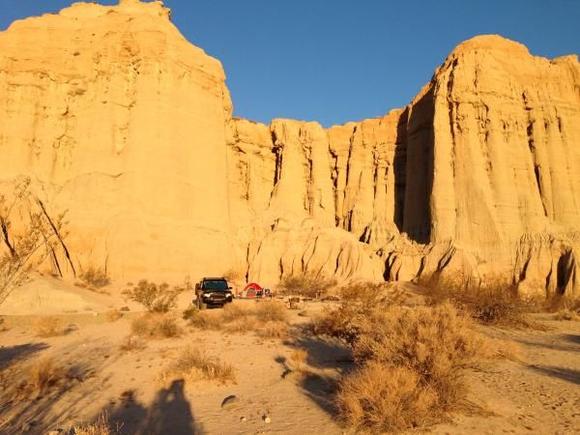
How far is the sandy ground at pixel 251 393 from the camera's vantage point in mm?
5984

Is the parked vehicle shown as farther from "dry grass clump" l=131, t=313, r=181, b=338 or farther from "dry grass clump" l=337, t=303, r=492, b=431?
"dry grass clump" l=337, t=303, r=492, b=431

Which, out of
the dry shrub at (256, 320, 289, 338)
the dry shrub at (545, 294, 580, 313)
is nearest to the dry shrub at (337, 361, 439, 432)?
the dry shrub at (256, 320, 289, 338)

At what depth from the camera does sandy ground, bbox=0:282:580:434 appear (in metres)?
5.98

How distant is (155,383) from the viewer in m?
8.27

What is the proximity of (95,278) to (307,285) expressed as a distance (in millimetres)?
15026

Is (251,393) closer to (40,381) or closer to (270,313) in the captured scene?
(40,381)

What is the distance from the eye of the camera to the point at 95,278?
30141 millimetres

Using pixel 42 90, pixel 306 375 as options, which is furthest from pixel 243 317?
pixel 42 90

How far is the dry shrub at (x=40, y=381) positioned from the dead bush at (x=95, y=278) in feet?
73.5

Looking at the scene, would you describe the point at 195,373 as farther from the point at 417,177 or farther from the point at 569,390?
the point at 417,177

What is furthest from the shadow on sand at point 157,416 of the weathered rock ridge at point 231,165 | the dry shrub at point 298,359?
the weathered rock ridge at point 231,165

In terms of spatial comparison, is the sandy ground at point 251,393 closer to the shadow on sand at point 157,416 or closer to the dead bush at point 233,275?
the shadow on sand at point 157,416

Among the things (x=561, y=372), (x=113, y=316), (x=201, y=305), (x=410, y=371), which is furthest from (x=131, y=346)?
(x=201, y=305)

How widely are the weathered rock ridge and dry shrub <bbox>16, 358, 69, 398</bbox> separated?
24211 mm
